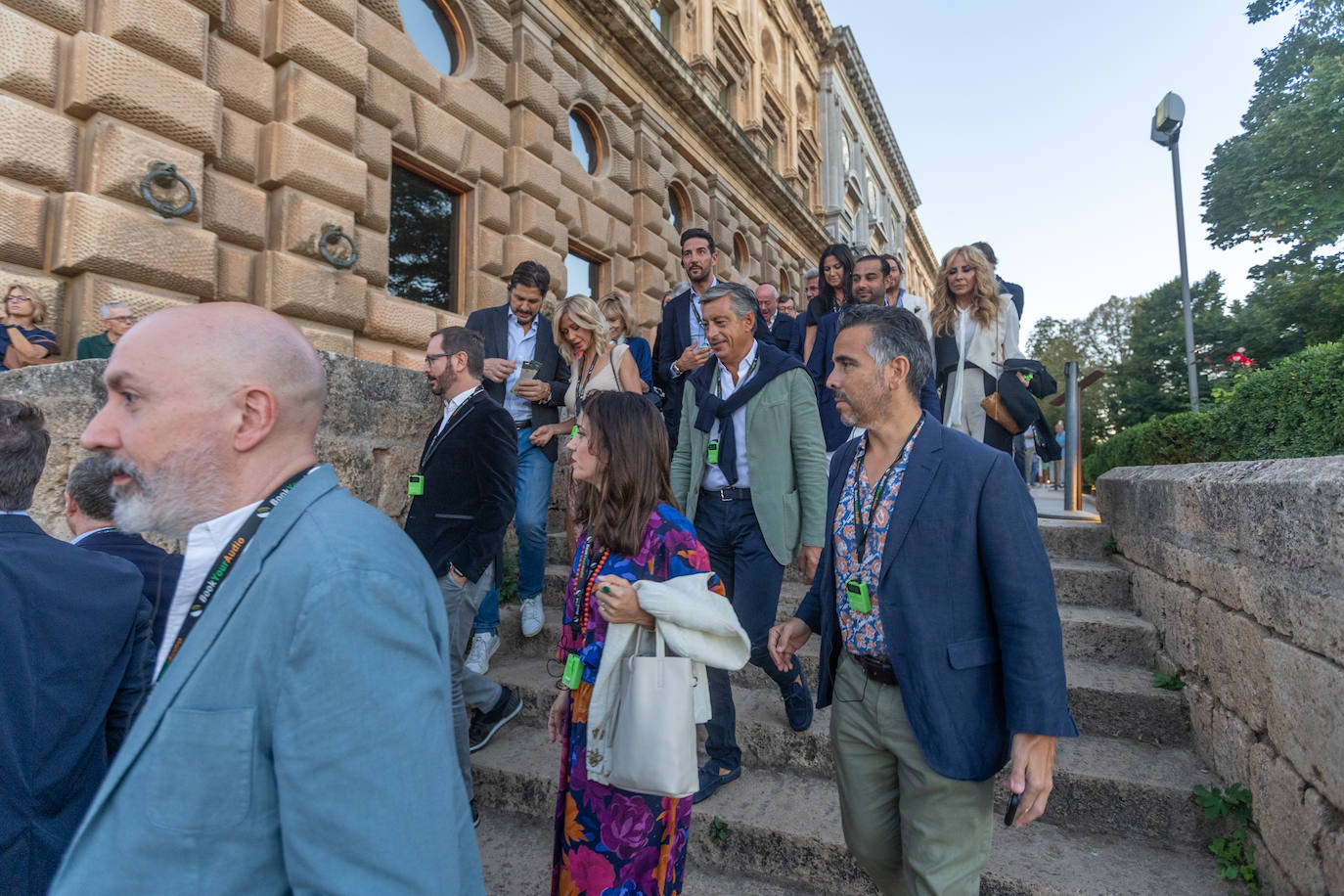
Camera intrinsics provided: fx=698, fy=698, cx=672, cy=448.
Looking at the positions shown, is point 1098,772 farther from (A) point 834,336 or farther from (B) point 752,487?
(A) point 834,336

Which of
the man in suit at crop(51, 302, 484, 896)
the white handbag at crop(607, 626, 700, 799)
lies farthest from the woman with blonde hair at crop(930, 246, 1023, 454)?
the man in suit at crop(51, 302, 484, 896)

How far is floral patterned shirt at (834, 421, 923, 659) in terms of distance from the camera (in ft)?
6.62

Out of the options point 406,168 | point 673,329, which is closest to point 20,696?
point 673,329

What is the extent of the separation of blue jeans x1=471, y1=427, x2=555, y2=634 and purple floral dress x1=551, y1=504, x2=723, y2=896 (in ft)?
7.09

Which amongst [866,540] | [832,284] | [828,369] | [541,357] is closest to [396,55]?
[541,357]

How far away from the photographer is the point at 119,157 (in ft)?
16.6

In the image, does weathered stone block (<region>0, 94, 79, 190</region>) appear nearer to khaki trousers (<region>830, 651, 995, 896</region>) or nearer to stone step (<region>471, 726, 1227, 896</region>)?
stone step (<region>471, 726, 1227, 896</region>)

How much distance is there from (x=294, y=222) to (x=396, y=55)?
2.39m

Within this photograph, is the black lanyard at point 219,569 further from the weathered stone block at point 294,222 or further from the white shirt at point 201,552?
the weathered stone block at point 294,222

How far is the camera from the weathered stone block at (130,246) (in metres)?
4.90

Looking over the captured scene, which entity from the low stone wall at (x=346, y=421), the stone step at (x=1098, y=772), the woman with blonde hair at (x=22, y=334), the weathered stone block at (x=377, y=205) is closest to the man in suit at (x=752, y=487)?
the stone step at (x=1098, y=772)

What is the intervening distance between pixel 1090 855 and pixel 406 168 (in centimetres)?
821

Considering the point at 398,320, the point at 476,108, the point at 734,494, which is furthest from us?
the point at 476,108

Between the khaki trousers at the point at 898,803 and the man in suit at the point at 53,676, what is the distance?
193cm
